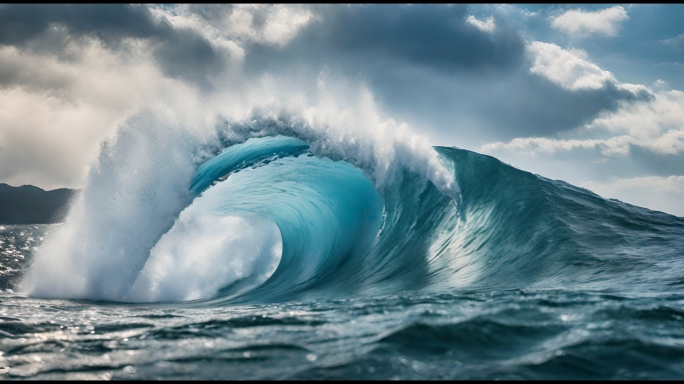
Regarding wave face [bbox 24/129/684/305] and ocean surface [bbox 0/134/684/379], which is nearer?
ocean surface [bbox 0/134/684/379]

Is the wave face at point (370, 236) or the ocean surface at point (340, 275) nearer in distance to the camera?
the ocean surface at point (340, 275)

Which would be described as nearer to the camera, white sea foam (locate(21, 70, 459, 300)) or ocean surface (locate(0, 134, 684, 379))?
ocean surface (locate(0, 134, 684, 379))

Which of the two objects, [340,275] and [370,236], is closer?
[340,275]

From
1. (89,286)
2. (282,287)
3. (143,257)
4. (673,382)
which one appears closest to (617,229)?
(282,287)

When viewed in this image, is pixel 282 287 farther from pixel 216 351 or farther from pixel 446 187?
pixel 216 351

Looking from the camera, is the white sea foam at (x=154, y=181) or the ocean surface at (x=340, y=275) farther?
the white sea foam at (x=154, y=181)

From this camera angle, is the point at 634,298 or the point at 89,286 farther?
the point at 89,286

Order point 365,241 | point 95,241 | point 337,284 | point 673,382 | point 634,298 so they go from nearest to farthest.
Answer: point 673,382, point 634,298, point 337,284, point 95,241, point 365,241

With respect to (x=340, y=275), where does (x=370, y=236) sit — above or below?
above
